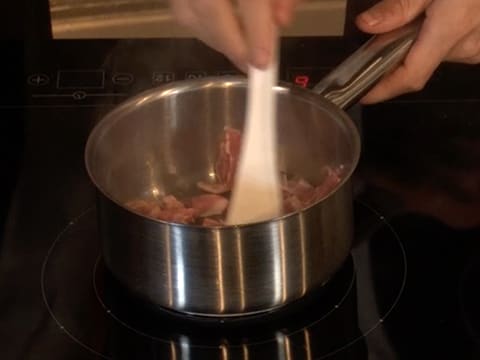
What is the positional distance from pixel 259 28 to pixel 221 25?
0.06 meters

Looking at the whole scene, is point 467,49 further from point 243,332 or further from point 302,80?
point 243,332

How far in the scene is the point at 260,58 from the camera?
73cm

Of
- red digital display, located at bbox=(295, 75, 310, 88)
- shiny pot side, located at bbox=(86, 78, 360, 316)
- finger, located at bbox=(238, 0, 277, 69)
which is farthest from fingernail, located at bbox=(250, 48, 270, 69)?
red digital display, located at bbox=(295, 75, 310, 88)

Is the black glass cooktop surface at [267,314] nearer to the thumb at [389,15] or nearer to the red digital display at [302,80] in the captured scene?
the red digital display at [302,80]

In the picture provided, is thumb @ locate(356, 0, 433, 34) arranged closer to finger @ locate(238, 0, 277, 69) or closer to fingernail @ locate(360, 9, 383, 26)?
fingernail @ locate(360, 9, 383, 26)

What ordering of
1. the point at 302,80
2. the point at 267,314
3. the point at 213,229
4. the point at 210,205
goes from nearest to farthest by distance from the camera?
the point at 213,229 → the point at 267,314 → the point at 210,205 → the point at 302,80

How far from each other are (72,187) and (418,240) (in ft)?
1.14

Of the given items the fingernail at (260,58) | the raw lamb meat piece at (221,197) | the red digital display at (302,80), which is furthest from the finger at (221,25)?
the red digital display at (302,80)

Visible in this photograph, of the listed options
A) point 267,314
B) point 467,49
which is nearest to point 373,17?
point 467,49

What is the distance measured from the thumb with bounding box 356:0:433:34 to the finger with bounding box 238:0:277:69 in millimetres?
176

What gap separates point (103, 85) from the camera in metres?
1.07

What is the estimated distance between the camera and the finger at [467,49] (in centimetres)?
96

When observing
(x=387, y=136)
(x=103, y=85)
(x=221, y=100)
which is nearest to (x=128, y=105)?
(x=221, y=100)

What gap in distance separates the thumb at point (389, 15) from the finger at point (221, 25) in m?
0.14
